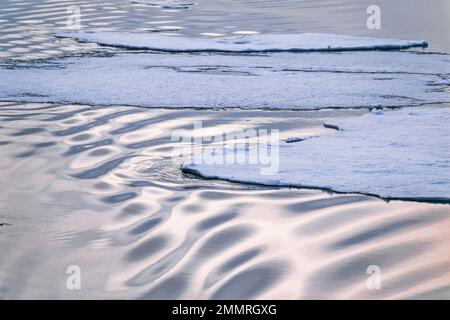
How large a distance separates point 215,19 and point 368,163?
8738 millimetres

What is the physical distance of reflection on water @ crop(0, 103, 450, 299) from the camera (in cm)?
359

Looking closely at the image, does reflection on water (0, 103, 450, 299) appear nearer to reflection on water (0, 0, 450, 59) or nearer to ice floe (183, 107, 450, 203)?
ice floe (183, 107, 450, 203)

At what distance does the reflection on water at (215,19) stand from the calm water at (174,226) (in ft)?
13.6

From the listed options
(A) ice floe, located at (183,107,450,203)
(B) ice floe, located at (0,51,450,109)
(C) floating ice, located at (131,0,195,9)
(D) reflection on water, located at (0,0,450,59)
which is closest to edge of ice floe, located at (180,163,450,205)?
(A) ice floe, located at (183,107,450,203)

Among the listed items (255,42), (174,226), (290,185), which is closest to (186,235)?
(174,226)

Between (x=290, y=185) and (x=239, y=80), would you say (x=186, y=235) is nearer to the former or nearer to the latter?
(x=290, y=185)

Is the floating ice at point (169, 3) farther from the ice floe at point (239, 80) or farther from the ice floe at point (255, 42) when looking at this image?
A: the ice floe at point (239, 80)

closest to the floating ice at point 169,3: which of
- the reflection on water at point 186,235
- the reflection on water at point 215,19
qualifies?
the reflection on water at point 215,19

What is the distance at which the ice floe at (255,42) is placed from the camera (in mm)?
10117

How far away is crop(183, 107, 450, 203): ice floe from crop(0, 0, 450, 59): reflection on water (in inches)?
172

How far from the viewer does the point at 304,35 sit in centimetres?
1098
